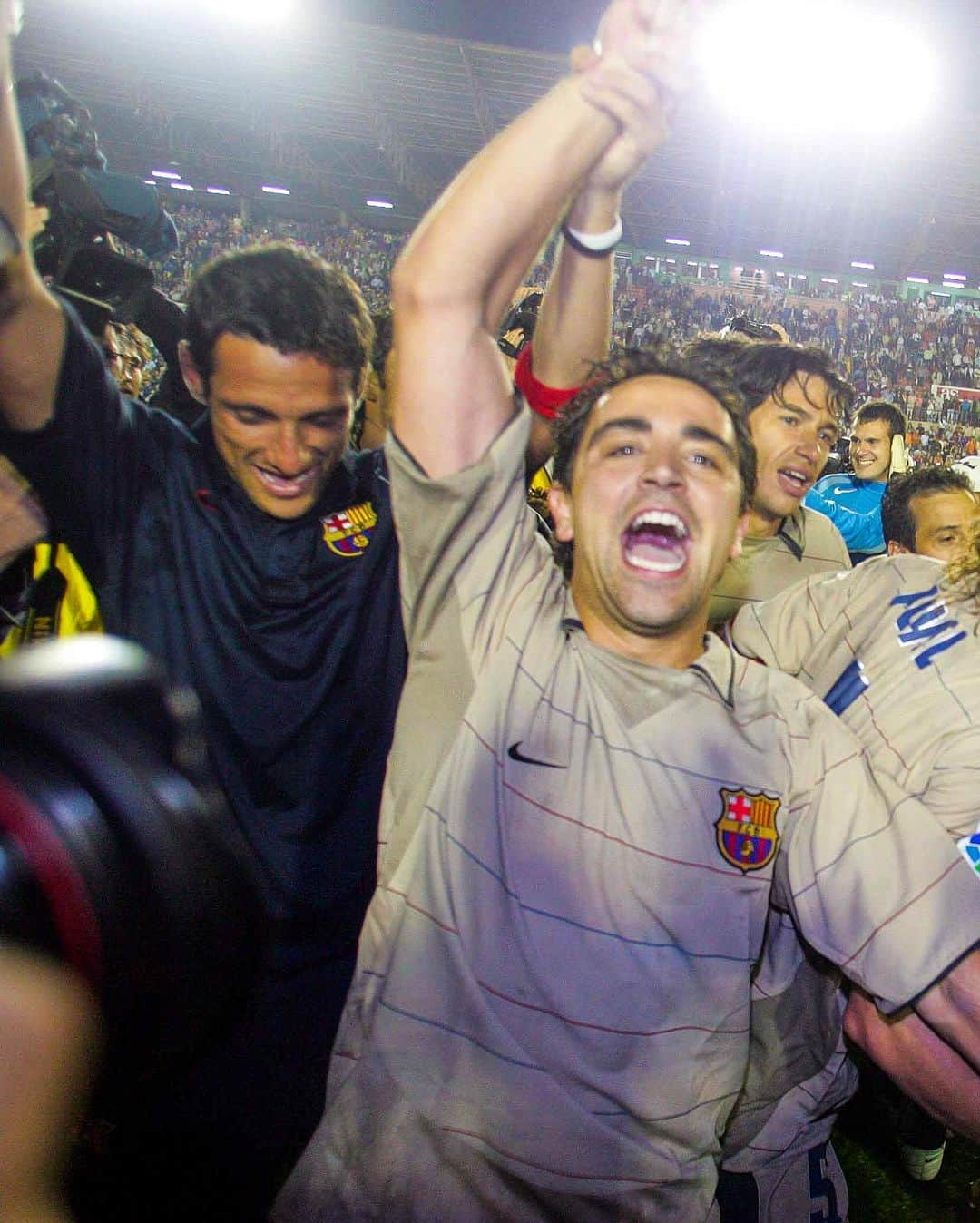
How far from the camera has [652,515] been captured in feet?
4.65

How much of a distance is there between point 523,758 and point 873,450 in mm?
4734

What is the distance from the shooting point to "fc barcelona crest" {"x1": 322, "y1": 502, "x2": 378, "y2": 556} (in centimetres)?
169

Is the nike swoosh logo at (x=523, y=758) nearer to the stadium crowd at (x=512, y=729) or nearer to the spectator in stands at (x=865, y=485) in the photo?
the stadium crowd at (x=512, y=729)

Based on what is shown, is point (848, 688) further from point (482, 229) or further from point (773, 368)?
point (773, 368)

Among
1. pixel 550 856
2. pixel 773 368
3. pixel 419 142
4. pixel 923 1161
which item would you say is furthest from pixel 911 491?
pixel 419 142

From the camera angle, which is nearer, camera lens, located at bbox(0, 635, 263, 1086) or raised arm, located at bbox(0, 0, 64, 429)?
camera lens, located at bbox(0, 635, 263, 1086)

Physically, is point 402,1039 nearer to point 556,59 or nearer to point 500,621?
point 500,621

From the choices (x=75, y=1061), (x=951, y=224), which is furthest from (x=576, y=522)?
(x=951, y=224)

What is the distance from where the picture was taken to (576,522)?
1.47 metres

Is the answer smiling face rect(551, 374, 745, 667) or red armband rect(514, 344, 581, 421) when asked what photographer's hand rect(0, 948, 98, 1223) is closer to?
A: smiling face rect(551, 374, 745, 667)

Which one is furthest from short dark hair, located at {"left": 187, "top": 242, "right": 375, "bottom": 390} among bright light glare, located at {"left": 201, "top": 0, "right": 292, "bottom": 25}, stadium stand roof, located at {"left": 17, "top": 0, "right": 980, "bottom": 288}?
stadium stand roof, located at {"left": 17, "top": 0, "right": 980, "bottom": 288}

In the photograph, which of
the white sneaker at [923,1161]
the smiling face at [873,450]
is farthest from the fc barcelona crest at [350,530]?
the smiling face at [873,450]

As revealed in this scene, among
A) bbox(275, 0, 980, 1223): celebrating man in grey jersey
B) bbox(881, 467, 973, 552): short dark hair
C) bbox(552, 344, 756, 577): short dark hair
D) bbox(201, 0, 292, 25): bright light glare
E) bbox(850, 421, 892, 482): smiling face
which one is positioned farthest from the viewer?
bbox(201, 0, 292, 25): bright light glare

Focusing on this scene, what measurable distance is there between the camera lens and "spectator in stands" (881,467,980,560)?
2.84m
